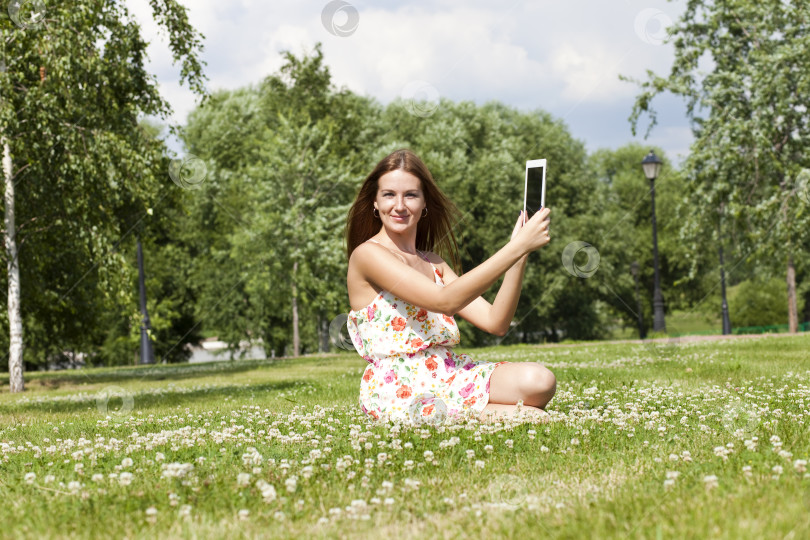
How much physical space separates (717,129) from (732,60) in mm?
3528

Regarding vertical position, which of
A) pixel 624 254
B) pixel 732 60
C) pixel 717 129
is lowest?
pixel 624 254

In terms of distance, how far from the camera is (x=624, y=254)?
4809 centimetres

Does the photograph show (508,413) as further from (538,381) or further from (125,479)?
(125,479)

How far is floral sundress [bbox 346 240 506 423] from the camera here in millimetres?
5914

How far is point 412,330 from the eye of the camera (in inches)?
233

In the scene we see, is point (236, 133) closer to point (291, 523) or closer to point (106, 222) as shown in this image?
point (106, 222)

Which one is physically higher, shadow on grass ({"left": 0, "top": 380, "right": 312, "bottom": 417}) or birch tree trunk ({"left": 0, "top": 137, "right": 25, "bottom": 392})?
birch tree trunk ({"left": 0, "top": 137, "right": 25, "bottom": 392})

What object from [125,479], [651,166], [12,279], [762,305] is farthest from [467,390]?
[762,305]

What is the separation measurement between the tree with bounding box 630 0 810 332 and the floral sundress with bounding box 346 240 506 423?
22192mm

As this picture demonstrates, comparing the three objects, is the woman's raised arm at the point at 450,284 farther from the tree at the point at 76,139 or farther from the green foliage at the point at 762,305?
the green foliage at the point at 762,305

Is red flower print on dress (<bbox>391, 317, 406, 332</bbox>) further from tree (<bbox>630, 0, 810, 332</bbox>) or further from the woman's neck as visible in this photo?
tree (<bbox>630, 0, 810, 332</bbox>)

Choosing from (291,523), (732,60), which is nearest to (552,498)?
(291,523)

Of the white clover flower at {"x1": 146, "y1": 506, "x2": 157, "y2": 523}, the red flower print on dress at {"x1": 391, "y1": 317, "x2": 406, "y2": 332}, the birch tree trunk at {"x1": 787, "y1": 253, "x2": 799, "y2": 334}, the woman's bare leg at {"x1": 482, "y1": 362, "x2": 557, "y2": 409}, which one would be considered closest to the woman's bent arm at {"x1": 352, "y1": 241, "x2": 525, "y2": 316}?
the red flower print on dress at {"x1": 391, "y1": 317, "x2": 406, "y2": 332}

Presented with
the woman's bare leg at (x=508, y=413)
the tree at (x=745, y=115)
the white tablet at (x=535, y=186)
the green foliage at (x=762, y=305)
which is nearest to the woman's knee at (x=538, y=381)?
the woman's bare leg at (x=508, y=413)
